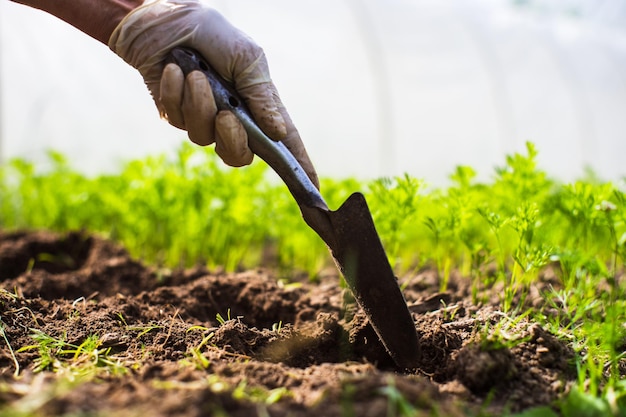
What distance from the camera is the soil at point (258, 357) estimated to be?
50.9 inches

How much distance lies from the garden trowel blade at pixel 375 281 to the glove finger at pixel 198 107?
0.58 meters

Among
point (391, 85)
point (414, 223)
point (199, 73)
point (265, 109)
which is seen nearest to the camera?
point (199, 73)

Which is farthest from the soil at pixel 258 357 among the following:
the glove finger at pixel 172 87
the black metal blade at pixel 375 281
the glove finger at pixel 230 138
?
the glove finger at pixel 172 87

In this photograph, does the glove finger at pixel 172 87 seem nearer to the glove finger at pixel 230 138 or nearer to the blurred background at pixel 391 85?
the glove finger at pixel 230 138

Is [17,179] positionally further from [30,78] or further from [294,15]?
[294,15]

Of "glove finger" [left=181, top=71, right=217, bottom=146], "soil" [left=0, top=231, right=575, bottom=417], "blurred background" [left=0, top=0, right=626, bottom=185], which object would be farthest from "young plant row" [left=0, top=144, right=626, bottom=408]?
"blurred background" [left=0, top=0, right=626, bottom=185]

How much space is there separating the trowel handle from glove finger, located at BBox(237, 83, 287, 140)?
0.04m

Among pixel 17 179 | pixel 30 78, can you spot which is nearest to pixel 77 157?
pixel 30 78

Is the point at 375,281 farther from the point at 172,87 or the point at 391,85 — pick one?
the point at 391,85

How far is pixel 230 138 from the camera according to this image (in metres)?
2.03

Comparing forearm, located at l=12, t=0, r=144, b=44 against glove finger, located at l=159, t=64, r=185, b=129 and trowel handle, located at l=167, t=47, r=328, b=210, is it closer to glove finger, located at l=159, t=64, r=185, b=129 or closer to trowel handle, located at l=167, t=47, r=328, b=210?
trowel handle, located at l=167, t=47, r=328, b=210

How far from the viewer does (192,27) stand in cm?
209

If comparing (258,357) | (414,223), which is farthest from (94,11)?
(414,223)

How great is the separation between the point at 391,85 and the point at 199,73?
5766 mm
